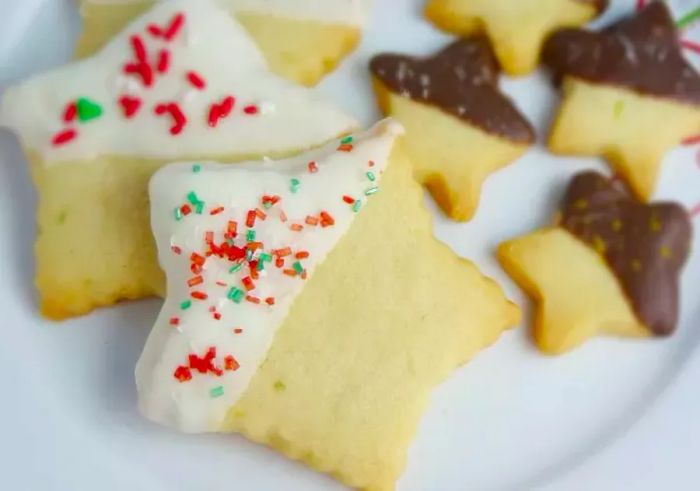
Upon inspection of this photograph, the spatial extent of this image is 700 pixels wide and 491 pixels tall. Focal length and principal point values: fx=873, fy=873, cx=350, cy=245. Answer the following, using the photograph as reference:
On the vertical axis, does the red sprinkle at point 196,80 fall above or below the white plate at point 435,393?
above

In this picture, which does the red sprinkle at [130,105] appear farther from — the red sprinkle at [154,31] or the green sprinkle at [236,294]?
the green sprinkle at [236,294]

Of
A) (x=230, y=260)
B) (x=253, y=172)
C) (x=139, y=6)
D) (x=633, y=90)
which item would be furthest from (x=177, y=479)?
(x=633, y=90)

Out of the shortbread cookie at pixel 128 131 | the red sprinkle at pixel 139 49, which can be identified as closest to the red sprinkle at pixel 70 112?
the shortbread cookie at pixel 128 131

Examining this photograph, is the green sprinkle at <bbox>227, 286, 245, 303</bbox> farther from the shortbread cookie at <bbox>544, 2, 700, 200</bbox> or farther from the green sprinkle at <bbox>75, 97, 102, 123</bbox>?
the shortbread cookie at <bbox>544, 2, 700, 200</bbox>

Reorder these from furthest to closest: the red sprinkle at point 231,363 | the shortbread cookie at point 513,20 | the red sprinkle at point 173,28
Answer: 1. the shortbread cookie at point 513,20
2. the red sprinkle at point 173,28
3. the red sprinkle at point 231,363

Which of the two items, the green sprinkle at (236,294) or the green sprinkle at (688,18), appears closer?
the green sprinkle at (236,294)

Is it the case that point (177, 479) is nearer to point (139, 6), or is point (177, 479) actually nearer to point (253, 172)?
point (253, 172)

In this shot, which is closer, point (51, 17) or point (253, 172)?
point (253, 172)
